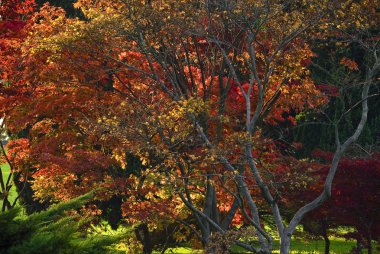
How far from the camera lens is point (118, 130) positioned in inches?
472

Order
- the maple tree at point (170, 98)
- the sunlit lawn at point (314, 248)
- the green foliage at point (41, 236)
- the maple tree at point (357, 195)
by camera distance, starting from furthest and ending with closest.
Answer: the sunlit lawn at point (314, 248)
the maple tree at point (357, 195)
the maple tree at point (170, 98)
the green foliage at point (41, 236)

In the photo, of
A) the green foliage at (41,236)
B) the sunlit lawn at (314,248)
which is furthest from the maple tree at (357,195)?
the green foliage at (41,236)

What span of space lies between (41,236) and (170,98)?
1006 cm

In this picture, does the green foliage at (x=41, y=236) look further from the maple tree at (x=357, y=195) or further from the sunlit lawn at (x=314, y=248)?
the sunlit lawn at (x=314, y=248)

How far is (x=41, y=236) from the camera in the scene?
4324 millimetres

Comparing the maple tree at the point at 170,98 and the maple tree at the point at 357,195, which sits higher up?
the maple tree at the point at 170,98

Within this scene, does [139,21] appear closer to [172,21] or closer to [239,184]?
[172,21]

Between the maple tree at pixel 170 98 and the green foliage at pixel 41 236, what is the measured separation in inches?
255

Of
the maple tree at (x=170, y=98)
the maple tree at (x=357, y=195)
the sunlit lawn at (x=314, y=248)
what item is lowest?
the sunlit lawn at (x=314, y=248)

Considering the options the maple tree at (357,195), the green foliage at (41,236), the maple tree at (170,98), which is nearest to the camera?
the green foliage at (41,236)

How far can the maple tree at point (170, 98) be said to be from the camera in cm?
1208

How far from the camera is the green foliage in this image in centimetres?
428

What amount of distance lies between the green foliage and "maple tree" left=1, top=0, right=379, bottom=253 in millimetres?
6476

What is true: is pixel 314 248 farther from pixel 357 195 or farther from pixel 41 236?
pixel 41 236
